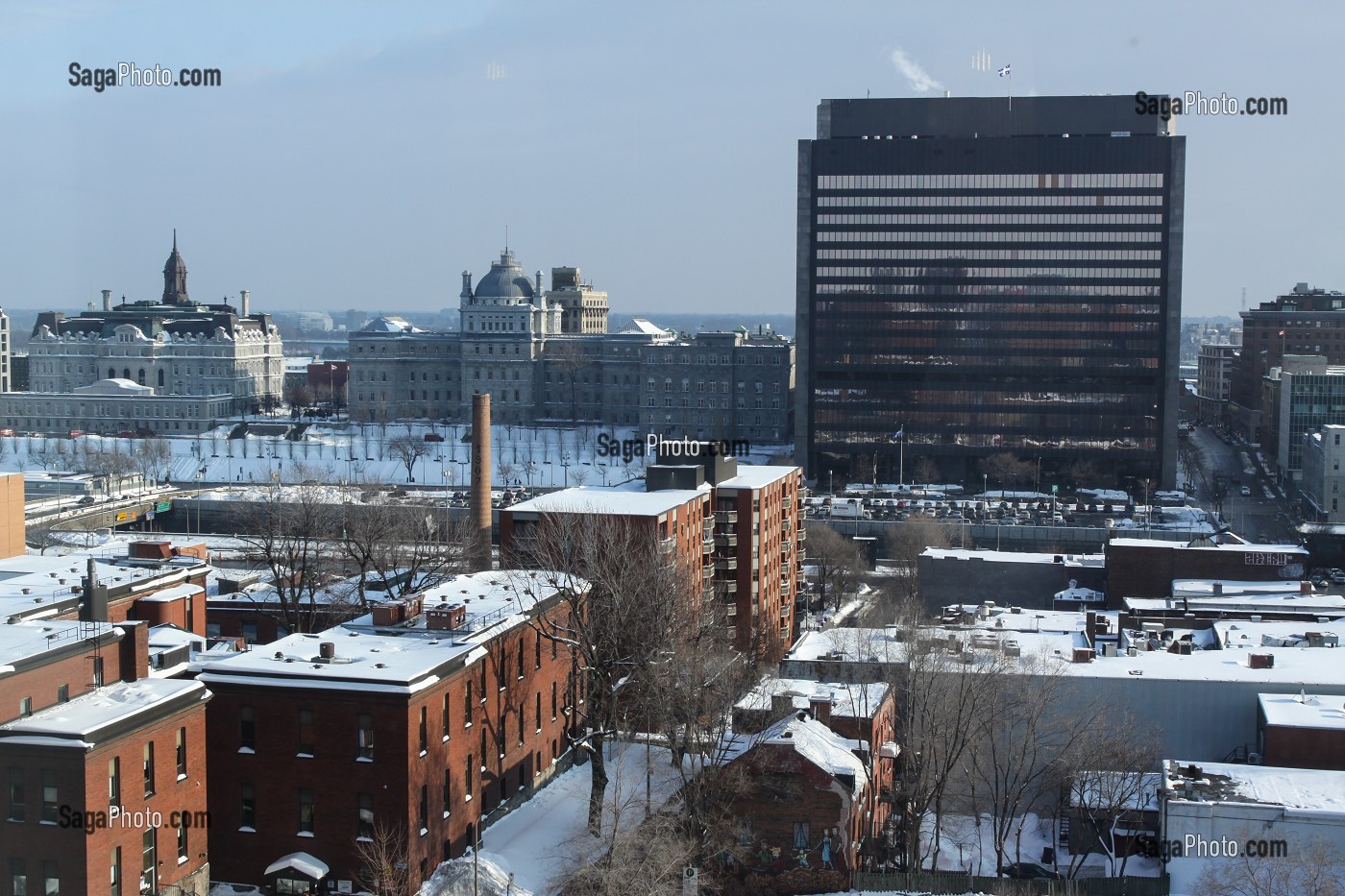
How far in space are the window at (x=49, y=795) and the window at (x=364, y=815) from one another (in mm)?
6565

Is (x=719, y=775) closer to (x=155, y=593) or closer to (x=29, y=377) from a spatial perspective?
(x=155, y=593)

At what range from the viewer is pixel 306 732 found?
32.9 meters

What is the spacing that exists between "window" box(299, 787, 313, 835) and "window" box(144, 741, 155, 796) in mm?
3871

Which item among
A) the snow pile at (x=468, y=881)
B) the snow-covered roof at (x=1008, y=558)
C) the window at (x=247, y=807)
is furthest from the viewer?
the snow-covered roof at (x=1008, y=558)

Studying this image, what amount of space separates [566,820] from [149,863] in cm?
1133

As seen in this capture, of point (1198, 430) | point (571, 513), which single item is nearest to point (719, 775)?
point (571, 513)

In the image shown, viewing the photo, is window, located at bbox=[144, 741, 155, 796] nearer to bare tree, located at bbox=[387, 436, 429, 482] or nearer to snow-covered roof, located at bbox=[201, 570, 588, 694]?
snow-covered roof, located at bbox=[201, 570, 588, 694]

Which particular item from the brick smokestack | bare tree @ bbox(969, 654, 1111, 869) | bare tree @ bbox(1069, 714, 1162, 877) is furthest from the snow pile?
the brick smokestack

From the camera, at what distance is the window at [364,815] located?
32625 millimetres

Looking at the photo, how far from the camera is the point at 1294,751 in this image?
37594 mm

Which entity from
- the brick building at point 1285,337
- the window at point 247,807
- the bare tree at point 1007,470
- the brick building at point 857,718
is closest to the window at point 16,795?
the window at point 247,807

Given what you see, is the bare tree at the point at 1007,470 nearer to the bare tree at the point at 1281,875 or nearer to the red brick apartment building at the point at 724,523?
the red brick apartment building at the point at 724,523

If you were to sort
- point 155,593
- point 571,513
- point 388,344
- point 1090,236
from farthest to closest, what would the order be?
1. point 388,344
2. point 1090,236
3. point 571,513
4. point 155,593

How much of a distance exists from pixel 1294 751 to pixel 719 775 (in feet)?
47.7
